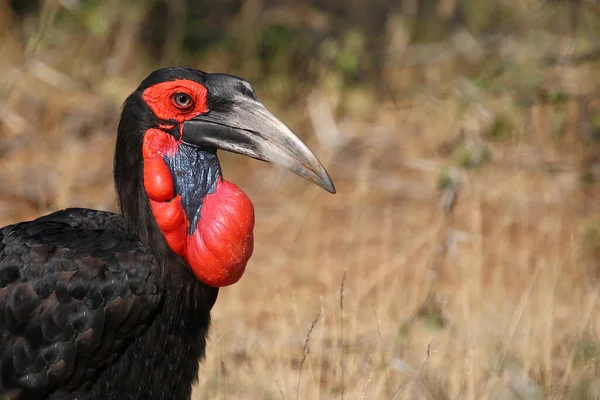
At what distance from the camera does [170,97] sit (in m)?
3.16

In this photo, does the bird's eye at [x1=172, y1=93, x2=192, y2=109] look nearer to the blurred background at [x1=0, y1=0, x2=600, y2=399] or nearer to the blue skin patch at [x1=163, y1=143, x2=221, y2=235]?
the blue skin patch at [x1=163, y1=143, x2=221, y2=235]

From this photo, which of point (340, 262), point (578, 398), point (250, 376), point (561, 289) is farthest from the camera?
point (340, 262)

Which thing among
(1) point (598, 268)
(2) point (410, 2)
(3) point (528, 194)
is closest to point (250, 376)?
(1) point (598, 268)

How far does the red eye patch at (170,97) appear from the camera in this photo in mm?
3160

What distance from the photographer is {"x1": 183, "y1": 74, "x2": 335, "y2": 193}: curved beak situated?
10.2ft

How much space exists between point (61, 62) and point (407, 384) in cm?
514

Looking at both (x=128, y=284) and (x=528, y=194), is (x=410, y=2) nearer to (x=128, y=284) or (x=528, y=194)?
(x=528, y=194)

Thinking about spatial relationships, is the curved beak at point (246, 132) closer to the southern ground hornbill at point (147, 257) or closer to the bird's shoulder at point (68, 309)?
the southern ground hornbill at point (147, 257)

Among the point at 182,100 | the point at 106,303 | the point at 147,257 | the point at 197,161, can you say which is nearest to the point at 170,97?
the point at 182,100

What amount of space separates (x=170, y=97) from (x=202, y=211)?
1.34 ft

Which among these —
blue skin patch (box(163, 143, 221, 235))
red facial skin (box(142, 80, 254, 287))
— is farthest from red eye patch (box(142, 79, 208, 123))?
blue skin patch (box(163, 143, 221, 235))

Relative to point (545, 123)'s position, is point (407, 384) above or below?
below

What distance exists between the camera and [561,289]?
5.16m

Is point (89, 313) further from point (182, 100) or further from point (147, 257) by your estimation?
point (182, 100)
